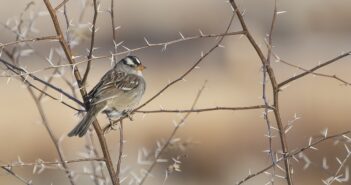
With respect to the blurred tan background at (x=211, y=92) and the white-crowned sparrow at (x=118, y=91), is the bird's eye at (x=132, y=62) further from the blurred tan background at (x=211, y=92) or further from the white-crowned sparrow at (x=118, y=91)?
the blurred tan background at (x=211, y=92)

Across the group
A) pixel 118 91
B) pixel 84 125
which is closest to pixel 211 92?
pixel 118 91

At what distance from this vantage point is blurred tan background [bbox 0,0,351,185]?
32.8ft

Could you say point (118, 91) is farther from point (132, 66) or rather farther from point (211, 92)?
point (211, 92)

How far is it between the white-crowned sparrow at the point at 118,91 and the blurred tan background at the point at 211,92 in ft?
8.29

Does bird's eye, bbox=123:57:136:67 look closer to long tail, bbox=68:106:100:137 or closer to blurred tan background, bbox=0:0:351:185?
long tail, bbox=68:106:100:137

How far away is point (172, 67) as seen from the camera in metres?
12.1

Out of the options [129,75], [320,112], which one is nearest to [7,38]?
[320,112]

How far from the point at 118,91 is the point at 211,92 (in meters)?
6.01

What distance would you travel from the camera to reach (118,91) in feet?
17.7

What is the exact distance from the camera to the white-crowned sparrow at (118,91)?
197 inches

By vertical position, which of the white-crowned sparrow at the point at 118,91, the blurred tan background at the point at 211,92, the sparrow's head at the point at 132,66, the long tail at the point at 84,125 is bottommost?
the long tail at the point at 84,125

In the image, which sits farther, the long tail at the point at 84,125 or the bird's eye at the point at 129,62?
the bird's eye at the point at 129,62

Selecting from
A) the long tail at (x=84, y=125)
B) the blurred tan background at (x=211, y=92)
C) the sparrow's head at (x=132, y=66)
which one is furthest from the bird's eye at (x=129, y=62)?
the blurred tan background at (x=211, y=92)

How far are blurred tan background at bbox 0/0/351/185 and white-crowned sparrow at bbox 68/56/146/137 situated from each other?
2.53m
